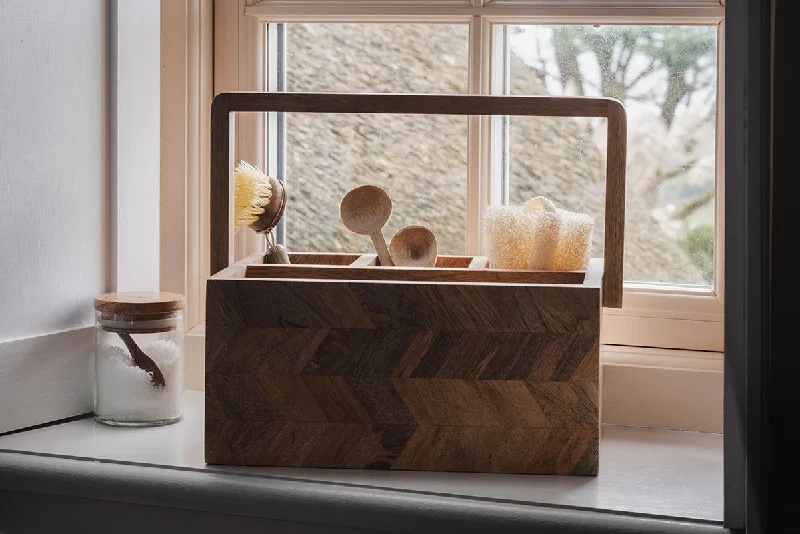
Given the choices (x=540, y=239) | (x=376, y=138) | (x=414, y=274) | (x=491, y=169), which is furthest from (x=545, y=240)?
(x=376, y=138)

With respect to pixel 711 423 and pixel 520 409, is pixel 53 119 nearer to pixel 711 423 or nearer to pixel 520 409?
pixel 520 409

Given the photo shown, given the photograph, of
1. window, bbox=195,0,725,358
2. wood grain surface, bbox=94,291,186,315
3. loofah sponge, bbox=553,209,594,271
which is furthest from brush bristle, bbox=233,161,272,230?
loofah sponge, bbox=553,209,594,271

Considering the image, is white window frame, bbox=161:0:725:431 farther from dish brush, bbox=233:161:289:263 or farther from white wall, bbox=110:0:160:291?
dish brush, bbox=233:161:289:263

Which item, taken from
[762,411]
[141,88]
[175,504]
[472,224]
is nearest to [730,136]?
[762,411]

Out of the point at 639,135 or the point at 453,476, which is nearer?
the point at 453,476

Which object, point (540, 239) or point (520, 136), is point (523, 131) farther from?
point (540, 239)

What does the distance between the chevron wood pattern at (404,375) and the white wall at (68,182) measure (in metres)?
0.25

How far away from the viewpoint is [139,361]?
3.34 ft

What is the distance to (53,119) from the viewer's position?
39.6 inches

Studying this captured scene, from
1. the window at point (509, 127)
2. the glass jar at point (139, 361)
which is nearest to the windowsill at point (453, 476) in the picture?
the glass jar at point (139, 361)

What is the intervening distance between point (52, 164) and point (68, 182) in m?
0.03

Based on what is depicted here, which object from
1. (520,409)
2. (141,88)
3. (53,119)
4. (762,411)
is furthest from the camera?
(141,88)

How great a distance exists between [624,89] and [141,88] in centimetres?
60

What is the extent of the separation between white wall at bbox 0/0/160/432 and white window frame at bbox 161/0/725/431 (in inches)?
4.4
